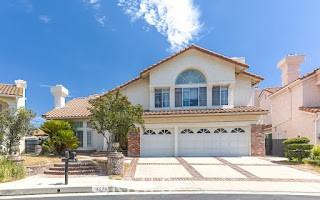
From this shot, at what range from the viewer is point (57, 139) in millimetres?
22016

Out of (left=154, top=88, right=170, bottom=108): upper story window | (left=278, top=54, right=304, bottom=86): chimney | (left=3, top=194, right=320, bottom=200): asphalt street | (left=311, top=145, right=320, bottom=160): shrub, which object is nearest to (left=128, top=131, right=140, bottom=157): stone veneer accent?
(left=154, top=88, right=170, bottom=108): upper story window

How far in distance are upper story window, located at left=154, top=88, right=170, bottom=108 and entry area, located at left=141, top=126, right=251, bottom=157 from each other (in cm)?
211

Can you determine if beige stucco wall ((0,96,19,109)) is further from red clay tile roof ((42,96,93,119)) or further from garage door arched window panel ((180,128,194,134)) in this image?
garage door arched window panel ((180,128,194,134))

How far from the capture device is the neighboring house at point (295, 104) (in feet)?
76.7

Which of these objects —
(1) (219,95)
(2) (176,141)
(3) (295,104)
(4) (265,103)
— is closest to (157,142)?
(2) (176,141)

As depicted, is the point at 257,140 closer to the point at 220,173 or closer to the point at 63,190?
the point at 220,173

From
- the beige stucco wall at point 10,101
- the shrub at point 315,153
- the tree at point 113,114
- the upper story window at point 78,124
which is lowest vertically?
the shrub at point 315,153

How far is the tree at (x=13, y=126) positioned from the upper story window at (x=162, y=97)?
10992 mm

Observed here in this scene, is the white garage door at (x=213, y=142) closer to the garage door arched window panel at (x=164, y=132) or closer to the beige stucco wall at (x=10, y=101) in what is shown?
the garage door arched window panel at (x=164, y=132)

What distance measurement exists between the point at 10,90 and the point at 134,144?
12353mm

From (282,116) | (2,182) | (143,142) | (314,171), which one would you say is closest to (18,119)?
(2,182)

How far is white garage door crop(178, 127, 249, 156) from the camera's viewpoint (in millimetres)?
23016

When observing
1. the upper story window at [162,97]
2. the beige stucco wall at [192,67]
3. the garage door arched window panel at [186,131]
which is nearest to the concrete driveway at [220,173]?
the garage door arched window panel at [186,131]

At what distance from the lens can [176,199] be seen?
976cm
